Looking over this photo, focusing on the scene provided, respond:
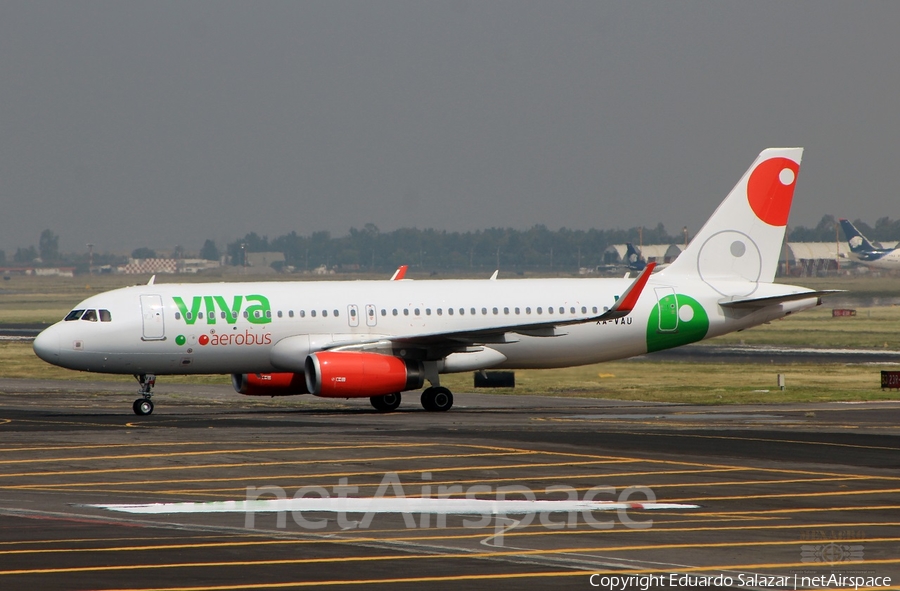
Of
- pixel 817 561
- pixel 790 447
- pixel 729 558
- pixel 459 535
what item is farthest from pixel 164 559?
pixel 790 447

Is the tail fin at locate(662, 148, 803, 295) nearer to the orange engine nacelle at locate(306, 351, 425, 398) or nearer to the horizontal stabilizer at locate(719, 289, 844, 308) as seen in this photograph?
the horizontal stabilizer at locate(719, 289, 844, 308)

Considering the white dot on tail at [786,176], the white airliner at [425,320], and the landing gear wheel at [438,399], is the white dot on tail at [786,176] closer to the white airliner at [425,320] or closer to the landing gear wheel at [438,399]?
the white airliner at [425,320]

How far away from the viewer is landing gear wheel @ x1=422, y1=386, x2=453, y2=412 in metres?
38.3

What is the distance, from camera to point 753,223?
43.6 m

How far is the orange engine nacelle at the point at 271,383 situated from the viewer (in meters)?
39.2

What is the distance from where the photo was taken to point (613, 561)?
1492cm

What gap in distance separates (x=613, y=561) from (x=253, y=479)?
965 centimetres

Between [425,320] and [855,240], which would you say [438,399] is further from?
[855,240]

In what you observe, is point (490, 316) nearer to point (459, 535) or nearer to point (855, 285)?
point (459, 535)

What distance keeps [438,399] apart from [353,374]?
11.6 ft

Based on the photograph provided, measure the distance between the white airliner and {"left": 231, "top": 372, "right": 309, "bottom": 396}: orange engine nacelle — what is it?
0.04 m

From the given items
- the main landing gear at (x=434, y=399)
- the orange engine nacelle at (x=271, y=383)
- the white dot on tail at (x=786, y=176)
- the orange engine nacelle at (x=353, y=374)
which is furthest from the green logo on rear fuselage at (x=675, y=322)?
the orange engine nacelle at (x=271, y=383)

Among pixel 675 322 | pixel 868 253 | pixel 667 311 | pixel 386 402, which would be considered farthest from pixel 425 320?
pixel 868 253

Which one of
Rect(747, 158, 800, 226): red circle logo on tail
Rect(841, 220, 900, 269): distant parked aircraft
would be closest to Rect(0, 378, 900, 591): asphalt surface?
Rect(747, 158, 800, 226): red circle logo on tail
